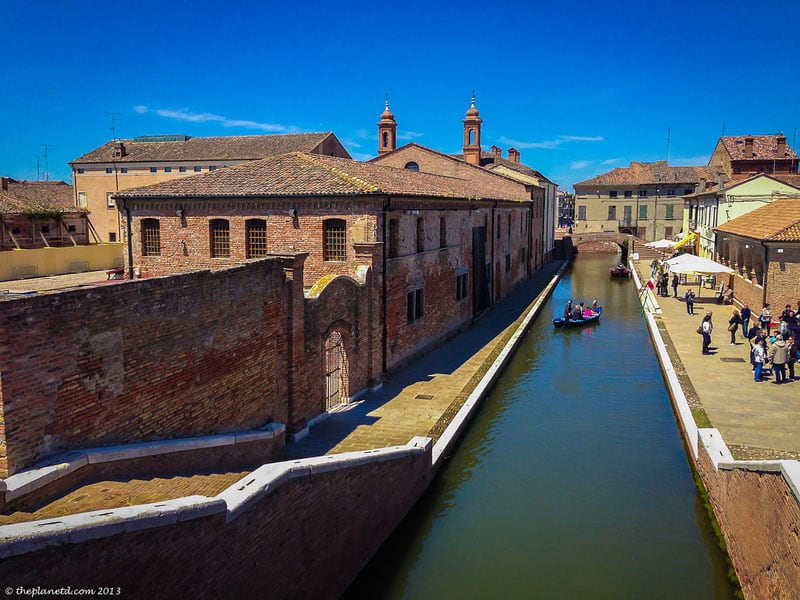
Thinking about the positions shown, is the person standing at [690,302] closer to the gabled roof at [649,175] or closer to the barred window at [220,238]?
the barred window at [220,238]

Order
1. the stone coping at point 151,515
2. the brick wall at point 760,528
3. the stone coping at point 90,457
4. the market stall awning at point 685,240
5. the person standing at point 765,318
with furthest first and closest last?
the market stall awning at point 685,240, the person standing at point 765,318, the brick wall at point 760,528, the stone coping at point 90,457, the stone coping at point 151,515

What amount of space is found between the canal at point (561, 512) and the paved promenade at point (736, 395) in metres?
1.27

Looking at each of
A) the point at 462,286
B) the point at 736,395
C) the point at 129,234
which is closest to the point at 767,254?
the point at 736,395

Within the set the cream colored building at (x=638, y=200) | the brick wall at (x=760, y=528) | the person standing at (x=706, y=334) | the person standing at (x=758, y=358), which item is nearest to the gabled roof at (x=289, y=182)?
the person standing at (x=706, y=334)

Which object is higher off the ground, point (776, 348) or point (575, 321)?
point (776, 348)

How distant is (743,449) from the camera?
13453mm

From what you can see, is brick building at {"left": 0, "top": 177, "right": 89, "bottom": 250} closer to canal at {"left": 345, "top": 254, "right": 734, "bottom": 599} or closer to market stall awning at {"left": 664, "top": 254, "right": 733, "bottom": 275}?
canal at {"left": 345, "top": 254, "right": 734, "bottom": 599}

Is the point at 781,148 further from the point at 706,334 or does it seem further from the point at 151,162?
the point at 151,162

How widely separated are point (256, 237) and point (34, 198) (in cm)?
3760

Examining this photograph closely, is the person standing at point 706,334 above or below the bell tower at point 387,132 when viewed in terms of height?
below

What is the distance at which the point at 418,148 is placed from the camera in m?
44.7

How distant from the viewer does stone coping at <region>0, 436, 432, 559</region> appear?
5887 mm

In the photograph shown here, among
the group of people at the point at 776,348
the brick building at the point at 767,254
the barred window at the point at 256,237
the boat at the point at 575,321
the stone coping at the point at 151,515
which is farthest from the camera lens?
the boat at the point at 575,321

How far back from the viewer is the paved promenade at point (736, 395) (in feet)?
45.4
